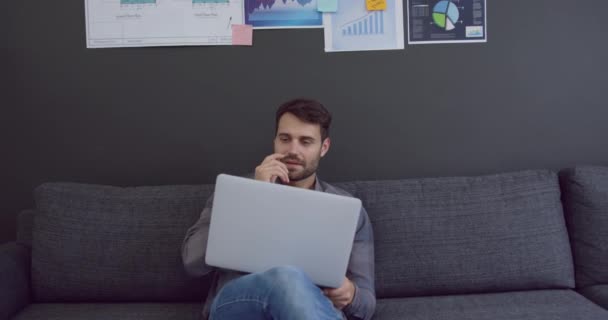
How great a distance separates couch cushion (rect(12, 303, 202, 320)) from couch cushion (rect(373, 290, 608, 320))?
0.58 metres

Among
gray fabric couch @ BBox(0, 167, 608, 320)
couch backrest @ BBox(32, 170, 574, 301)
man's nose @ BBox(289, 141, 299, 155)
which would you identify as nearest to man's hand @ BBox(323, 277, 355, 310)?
gray fabric couch @ BBox(0, 167, 608, 320)

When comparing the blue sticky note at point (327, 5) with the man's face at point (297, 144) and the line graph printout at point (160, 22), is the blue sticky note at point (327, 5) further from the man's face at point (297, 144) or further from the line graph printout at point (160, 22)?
the man's face at point (297, 144)

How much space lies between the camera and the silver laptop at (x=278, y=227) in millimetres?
1204

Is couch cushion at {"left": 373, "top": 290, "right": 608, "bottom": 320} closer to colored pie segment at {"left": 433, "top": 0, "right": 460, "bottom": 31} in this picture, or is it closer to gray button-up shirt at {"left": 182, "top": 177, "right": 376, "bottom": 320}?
gray button-up shirt at {"left": 182, "top": 177, "right": 376, "bottom": 320}

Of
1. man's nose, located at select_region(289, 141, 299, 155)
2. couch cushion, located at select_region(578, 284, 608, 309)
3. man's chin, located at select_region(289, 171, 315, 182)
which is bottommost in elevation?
couch cushion, located at select_region(578, 284, 608, 309)

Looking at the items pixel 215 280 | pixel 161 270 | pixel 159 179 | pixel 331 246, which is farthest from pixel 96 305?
pixel 331 246

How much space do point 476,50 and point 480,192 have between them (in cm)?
62

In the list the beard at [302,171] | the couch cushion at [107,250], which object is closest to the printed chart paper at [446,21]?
the beard at [302,171]

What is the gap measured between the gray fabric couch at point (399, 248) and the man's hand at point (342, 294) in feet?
0.71

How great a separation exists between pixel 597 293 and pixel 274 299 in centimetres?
111

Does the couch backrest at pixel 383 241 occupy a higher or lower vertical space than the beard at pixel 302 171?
lower

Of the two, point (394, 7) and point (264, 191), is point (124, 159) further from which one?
point (394, 7)

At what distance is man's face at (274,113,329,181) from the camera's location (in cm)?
157

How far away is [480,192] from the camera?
1.74 metres
